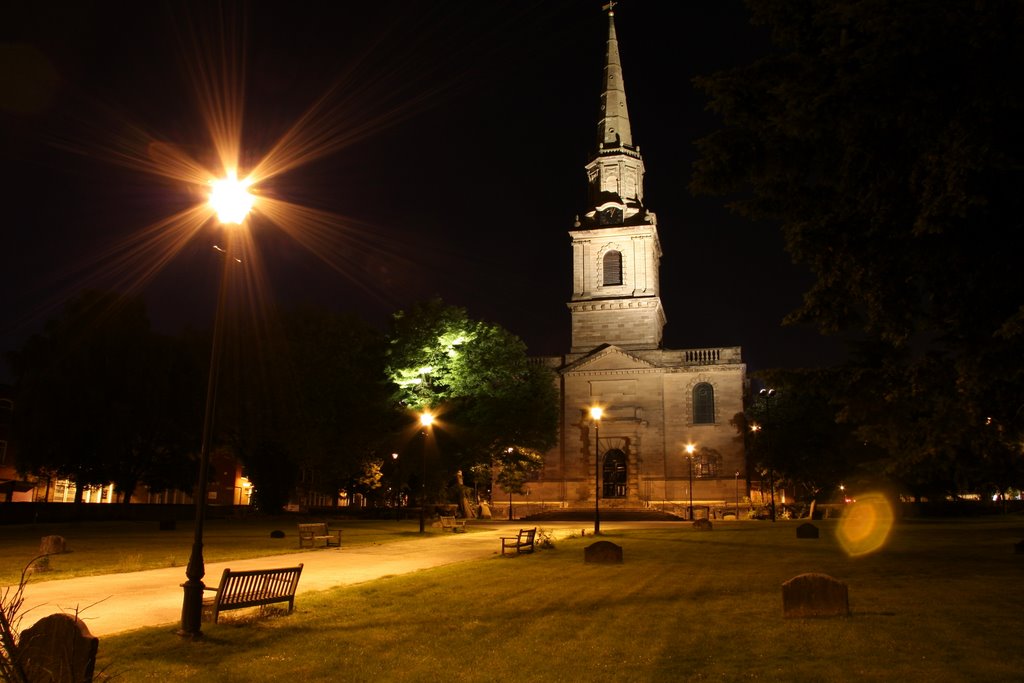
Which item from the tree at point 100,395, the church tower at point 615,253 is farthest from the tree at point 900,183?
the church tower at point 615,253

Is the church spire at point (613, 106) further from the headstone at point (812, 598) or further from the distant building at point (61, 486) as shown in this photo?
the headstone at point (812, 598)

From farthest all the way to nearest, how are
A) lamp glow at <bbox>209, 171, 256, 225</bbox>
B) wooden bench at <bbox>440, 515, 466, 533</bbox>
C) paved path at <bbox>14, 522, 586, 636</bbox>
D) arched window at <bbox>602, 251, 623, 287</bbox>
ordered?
arched window at <bbox>602, 251, 623, 287</bbox>, wooden bench at <bbox>440, 515, 466, 533</bbox>, paved path at <bbox>14, 522, 586, 636</bbox>, lamp glow at <bbox>209, 171, 256, 225</bbox>

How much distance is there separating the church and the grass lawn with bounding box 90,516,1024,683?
138 feet

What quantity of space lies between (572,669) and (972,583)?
451 inches

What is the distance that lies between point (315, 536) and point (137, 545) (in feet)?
17.6

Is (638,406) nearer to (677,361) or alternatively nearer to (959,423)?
(677,361)

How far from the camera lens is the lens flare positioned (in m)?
26.9

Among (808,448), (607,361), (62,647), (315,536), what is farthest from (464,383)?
(62,647)

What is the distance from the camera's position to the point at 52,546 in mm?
20297

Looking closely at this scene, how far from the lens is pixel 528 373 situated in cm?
5147

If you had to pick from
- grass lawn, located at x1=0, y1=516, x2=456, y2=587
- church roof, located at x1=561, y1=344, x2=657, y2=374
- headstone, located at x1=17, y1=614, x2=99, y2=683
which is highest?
church roof, located at x1=561, y1=344, x2=657, y2=374

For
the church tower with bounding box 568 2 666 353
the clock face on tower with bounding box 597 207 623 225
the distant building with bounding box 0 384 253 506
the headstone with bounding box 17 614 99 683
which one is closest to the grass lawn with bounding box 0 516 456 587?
the distant building with bounding box 0 384 253 506

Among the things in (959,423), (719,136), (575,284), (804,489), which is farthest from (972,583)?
(575,284)

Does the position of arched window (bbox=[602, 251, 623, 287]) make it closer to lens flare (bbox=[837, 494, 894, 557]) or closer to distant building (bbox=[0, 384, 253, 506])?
lens flare (bbox=[837, 494, 894, 557])
